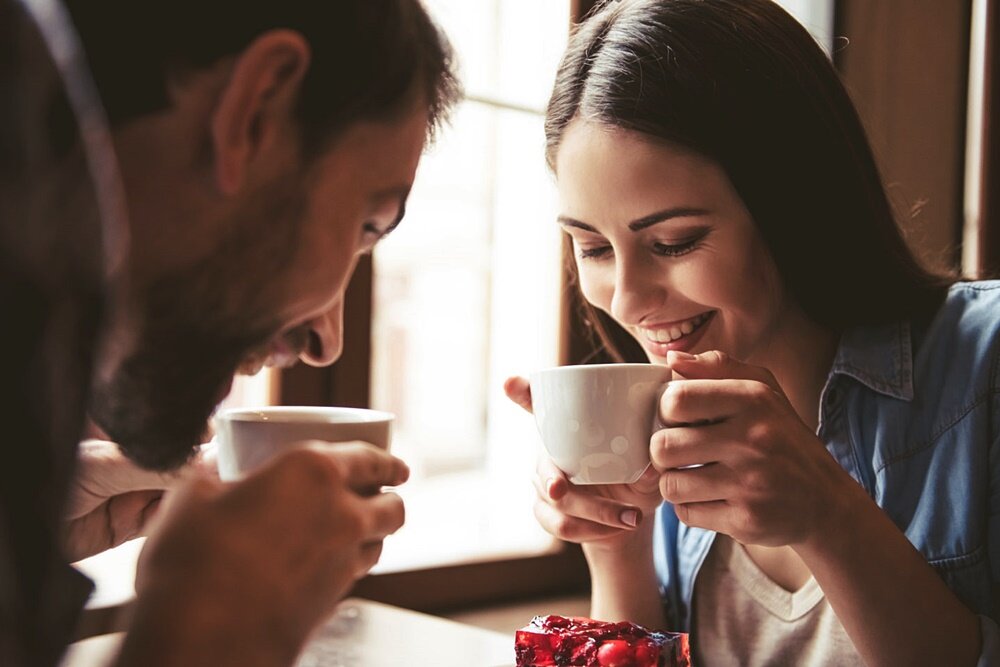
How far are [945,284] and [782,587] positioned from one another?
498 millimetres

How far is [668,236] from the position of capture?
1204mm

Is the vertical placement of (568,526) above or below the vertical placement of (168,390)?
below

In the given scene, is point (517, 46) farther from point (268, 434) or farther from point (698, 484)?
point (268, 434)

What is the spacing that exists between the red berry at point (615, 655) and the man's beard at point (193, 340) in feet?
1.36

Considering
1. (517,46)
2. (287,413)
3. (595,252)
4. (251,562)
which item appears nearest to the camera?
(251,562)

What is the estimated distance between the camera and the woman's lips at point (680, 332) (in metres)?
1.30

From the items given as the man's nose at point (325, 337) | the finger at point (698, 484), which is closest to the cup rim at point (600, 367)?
the finger at point (698, 484)

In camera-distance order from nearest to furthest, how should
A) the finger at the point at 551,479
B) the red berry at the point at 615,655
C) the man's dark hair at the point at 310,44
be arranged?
the man's dark hair at the point at 310,44
the red berry at the point at 615,655
the finger at the point at 551,479

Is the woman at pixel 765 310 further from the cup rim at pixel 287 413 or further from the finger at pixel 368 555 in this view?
the finger at pixel 368 555

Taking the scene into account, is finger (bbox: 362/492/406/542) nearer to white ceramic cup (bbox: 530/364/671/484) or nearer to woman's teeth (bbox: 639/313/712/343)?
white ceramic cup (bbox: 530/364/671/484)

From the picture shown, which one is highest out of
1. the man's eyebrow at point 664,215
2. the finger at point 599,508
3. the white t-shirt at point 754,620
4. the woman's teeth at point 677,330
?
the man's eyebrow at point 664,215

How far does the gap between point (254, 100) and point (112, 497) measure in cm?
58

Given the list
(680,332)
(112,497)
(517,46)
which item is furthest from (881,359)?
(517,46)

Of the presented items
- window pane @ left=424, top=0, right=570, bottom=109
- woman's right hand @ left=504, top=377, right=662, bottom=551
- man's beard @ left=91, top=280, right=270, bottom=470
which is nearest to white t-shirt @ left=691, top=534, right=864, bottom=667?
woman's right hand @ left=504, top=377, right=662, bottom=551
